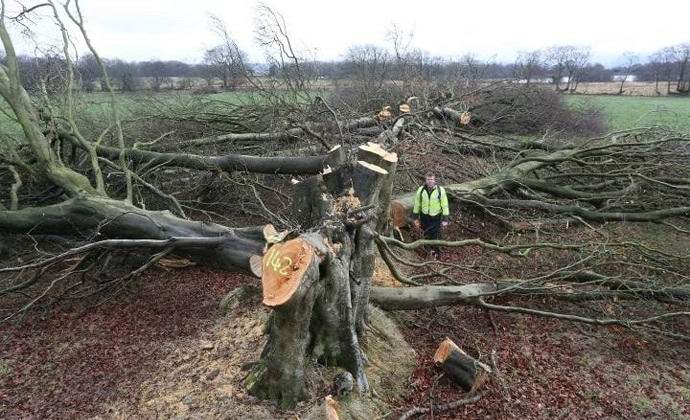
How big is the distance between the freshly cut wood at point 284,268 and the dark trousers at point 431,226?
4.56m

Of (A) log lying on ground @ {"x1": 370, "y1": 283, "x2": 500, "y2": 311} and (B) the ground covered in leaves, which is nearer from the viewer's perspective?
(B) the ground covered in leaves

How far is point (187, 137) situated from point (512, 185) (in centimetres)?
644

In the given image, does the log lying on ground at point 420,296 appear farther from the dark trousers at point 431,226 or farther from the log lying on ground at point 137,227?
the dark trousers at point 431,226

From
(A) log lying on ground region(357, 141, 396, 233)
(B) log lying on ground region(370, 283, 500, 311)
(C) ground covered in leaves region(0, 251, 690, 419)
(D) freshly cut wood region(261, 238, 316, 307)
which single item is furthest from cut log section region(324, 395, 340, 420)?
(A) log lying on ground region(357, 141, 396, 233)

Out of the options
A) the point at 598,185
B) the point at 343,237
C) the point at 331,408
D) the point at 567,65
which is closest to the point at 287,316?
the point at 331,408

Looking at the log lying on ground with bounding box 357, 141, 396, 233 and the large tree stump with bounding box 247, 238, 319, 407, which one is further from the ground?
the log lying on ground with bounding box 357, 141, 396, 233

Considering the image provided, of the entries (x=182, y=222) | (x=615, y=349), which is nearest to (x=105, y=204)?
(x=182, y=222)

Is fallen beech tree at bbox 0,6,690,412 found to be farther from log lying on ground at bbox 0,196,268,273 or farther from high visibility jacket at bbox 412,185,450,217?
high visibility jacket at bbox 412,185,450,217

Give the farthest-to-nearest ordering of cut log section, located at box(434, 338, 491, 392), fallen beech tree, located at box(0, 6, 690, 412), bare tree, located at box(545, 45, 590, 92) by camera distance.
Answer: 1. bare tree, located at box(545, 45, 590, 92)
2. cut log section, located at box(434, 338, 491, 392)
3. fallen beech tree, located at box(0, 6, 690, 412)

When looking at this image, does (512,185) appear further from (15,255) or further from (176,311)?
(15,255)

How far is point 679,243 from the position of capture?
833 centimetres

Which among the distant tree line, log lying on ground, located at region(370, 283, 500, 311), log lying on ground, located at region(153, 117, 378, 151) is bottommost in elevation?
log lying on ground, located at region(370, 283, 500, 311)

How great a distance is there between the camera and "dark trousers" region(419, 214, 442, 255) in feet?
24.8

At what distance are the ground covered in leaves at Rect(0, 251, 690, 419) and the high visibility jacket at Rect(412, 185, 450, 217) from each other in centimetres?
192
